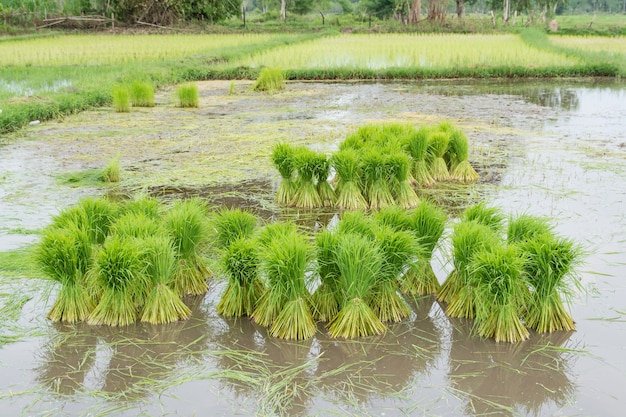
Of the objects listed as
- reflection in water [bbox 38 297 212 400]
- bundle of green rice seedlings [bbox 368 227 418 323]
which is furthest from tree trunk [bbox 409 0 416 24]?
reflection in water [bbox 38 297 212 400]

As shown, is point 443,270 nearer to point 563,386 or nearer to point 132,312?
point 563,386

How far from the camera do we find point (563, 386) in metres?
3.30

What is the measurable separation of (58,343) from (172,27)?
28563 millimetres

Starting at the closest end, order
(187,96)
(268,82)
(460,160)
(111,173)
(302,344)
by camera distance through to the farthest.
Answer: (302,344) < (111,173) < (460,160) < (187,96) < (268,82)

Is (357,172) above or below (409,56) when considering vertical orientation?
below

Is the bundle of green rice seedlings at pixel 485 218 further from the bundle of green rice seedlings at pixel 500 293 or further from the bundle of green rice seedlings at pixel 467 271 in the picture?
the bundle of green rice seedlings at pixel 500 293

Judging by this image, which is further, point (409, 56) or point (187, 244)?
point (409, 56)

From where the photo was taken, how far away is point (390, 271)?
156 inches

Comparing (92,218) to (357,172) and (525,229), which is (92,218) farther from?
(525,229)

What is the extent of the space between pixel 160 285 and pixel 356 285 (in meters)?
1.20

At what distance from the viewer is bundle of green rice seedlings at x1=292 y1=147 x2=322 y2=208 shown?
605cm

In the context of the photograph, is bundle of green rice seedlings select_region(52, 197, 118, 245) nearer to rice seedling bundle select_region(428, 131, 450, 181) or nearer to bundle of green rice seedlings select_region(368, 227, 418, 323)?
bundle of green rice seedlings select_region(368, 227, 418, 323)

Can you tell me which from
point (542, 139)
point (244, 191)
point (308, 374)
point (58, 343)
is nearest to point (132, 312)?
point (58, 343)

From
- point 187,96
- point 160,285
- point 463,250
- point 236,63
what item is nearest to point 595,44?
point 236,63
